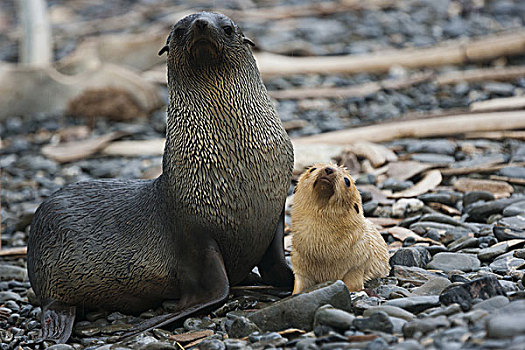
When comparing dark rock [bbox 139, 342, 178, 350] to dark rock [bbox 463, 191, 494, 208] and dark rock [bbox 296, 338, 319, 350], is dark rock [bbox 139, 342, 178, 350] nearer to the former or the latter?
dark rock [bbox 296, 338, 319, 350]

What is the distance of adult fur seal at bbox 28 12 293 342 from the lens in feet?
15.1

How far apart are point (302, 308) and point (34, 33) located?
11904mm

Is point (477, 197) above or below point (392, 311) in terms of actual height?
above

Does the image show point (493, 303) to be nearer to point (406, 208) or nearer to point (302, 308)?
point (302, 308)

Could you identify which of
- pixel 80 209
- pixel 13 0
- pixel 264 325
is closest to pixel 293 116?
pixel 80 209

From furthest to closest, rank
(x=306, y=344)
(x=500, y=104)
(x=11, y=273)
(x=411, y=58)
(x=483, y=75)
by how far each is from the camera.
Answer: (x=411, y=58) → (x=483, y=75) → (x=500, y=104) → (x=11, y=273) → (x=306, y=344)

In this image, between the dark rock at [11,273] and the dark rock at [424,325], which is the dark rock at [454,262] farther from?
the dark rock at [11,273]

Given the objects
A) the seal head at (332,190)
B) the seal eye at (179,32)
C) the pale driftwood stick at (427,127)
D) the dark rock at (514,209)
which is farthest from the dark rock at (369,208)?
the seal eye at (179,32)

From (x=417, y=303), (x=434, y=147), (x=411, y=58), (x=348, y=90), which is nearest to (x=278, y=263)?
(x=417, y=303)

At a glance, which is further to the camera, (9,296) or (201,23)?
(9,296)

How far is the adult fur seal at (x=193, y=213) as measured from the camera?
4.59 meters

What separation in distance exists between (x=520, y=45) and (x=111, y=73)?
6728mm

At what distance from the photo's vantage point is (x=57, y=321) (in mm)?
4957

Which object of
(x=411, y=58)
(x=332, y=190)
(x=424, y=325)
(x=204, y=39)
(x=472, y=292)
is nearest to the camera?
(x=424, y=325)
